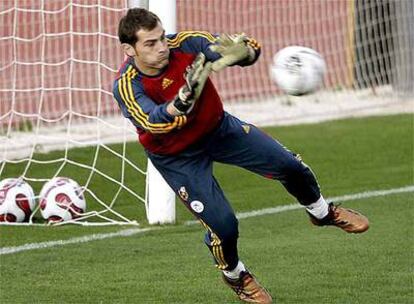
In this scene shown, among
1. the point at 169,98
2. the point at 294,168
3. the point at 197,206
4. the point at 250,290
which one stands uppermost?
the point at 169,98

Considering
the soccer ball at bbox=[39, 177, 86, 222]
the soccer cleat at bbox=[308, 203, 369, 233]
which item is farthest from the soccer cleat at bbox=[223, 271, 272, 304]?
the soccer ball at bbox=[39, 177, 86, 222]

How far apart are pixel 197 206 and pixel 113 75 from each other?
826cm

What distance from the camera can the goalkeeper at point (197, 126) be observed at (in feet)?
22.6

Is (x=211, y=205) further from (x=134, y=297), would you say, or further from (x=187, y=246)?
(x=187, y=246)

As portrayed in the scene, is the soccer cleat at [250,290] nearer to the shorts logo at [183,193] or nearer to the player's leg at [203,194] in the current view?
the player's leg at [203,194]

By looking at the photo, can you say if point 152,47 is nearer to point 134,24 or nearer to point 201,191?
point 134,24

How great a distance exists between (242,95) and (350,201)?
658cm

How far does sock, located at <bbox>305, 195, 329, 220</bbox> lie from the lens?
797 cm

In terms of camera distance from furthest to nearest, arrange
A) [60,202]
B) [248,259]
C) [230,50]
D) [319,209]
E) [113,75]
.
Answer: [113,75] < [60,202] < [248,259] < [319,209] < [230,50]

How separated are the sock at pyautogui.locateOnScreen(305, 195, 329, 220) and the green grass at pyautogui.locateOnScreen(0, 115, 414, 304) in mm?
422

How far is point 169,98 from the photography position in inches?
283

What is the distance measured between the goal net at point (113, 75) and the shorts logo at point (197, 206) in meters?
3.58

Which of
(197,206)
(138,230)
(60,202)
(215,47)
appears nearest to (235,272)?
(197,206)

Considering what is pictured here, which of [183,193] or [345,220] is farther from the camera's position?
[345,220]
